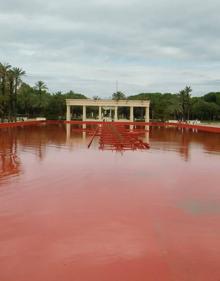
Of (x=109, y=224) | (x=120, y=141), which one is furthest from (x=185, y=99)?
(x=109, y=224)

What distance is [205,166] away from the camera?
16.1 m

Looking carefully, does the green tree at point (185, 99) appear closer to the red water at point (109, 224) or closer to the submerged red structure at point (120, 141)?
the submerged red structure at point (120, 141)

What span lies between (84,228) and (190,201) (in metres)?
3.44

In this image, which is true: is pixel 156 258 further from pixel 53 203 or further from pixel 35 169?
pixel 35 169

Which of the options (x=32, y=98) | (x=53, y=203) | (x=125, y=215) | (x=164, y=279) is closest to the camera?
(x=164, y=279)

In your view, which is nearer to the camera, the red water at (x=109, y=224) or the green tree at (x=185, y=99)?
the red water at (x=109, y=224)

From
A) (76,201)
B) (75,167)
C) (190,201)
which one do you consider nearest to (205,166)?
(75,167)

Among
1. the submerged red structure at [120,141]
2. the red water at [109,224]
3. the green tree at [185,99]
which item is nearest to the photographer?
the red water at [109,224]

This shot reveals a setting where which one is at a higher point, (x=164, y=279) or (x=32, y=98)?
(x=32, y=98)

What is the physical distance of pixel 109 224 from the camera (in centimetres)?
777

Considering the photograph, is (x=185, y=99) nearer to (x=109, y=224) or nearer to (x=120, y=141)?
(x=120, y=141)

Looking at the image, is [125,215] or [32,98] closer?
[125,215]

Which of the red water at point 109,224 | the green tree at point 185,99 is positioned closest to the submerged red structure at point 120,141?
the red water at point 109,224

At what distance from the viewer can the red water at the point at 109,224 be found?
18.7ft
